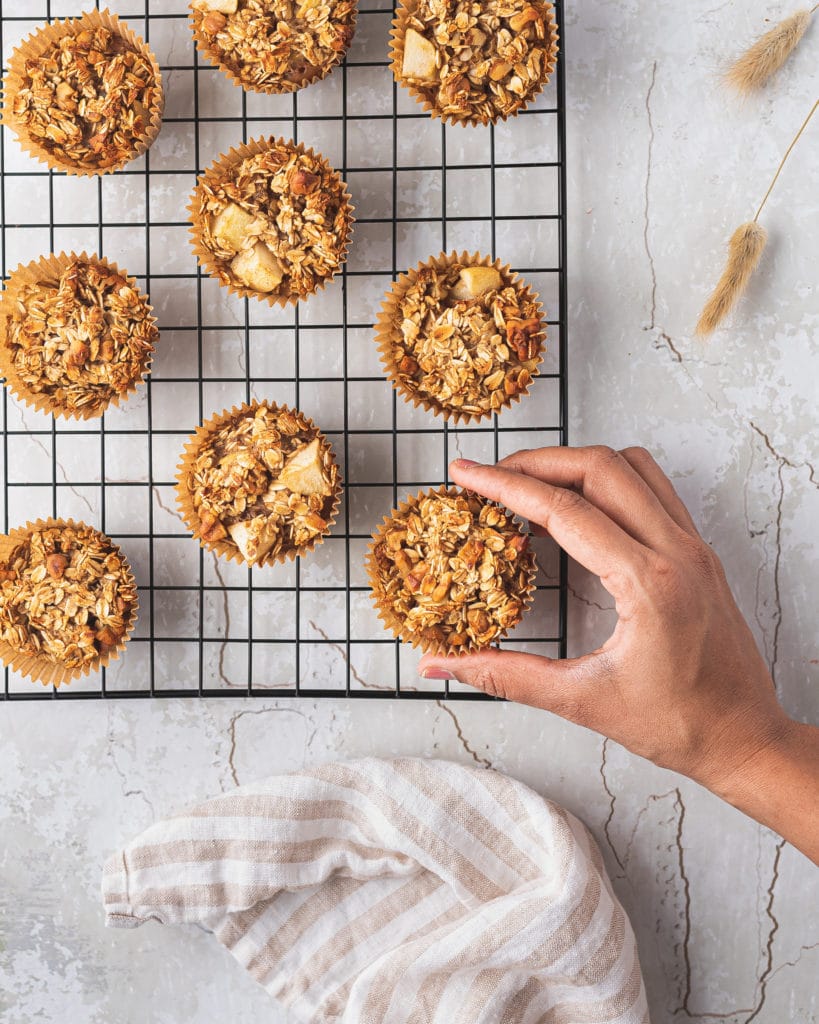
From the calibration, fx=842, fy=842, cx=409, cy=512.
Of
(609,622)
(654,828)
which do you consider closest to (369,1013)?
(654,828)

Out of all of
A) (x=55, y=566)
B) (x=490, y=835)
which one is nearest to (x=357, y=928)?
(x=490, y=835)

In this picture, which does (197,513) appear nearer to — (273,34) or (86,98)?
(86,98)

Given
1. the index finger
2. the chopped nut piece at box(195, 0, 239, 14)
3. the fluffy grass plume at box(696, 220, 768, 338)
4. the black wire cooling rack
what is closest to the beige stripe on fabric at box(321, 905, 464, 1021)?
the black wire cooling rack

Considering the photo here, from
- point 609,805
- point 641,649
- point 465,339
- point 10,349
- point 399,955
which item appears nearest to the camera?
point 641,649

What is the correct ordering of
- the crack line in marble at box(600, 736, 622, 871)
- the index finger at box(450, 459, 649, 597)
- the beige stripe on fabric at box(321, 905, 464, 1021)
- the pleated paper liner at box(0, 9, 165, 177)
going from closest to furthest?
the index finger at box(450, 459, 649, 597), the pleated paper liner at box(0, 9, 165, 177), the beige stripe on fabric at box(321, 905, 464, 1021), the crack line in marble at box(600, 736, 622, 871)

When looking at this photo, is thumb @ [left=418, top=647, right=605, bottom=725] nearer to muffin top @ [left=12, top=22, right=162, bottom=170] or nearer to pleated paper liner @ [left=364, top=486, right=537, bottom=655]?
pleated paper liner @ [left=364, top=486, right=537, bottom=655]

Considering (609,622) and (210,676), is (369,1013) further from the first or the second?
(609,622)

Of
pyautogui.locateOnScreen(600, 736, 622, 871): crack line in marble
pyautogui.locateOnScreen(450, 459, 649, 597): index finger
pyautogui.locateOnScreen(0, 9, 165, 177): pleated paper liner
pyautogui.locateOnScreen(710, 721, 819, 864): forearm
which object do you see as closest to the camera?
pyautogui.locateOnScreen(450, 459, 649, 597): index finger
